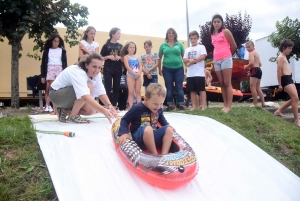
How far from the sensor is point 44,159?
3.25 metres

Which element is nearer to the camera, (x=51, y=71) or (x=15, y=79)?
(x=51, y=71)

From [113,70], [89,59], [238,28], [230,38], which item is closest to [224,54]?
[230,38]

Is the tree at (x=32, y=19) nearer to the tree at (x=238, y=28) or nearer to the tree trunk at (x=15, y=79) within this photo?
the tree trunk at (x=15, y=79)

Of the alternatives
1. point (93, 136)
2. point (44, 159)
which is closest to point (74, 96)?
point (93, 136)

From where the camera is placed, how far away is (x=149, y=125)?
360 centimetres

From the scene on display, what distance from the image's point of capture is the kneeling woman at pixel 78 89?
170 inches

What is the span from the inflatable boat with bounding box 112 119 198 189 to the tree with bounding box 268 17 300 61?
49.8 ft

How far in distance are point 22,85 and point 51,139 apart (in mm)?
10005

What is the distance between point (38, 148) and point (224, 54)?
3.63m

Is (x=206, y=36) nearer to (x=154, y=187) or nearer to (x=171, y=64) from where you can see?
(x=171, y=64)

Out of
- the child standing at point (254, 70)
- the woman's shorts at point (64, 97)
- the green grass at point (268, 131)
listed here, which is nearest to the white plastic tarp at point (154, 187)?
the woman's shorts at point (64, 97)

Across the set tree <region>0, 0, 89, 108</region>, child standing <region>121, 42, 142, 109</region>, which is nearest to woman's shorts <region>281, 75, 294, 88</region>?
child standing <region>121, 42, 142, 109</region>

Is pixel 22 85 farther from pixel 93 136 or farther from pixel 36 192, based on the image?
pixel 36 192

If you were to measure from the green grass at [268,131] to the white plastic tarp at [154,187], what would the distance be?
568 millimetres
